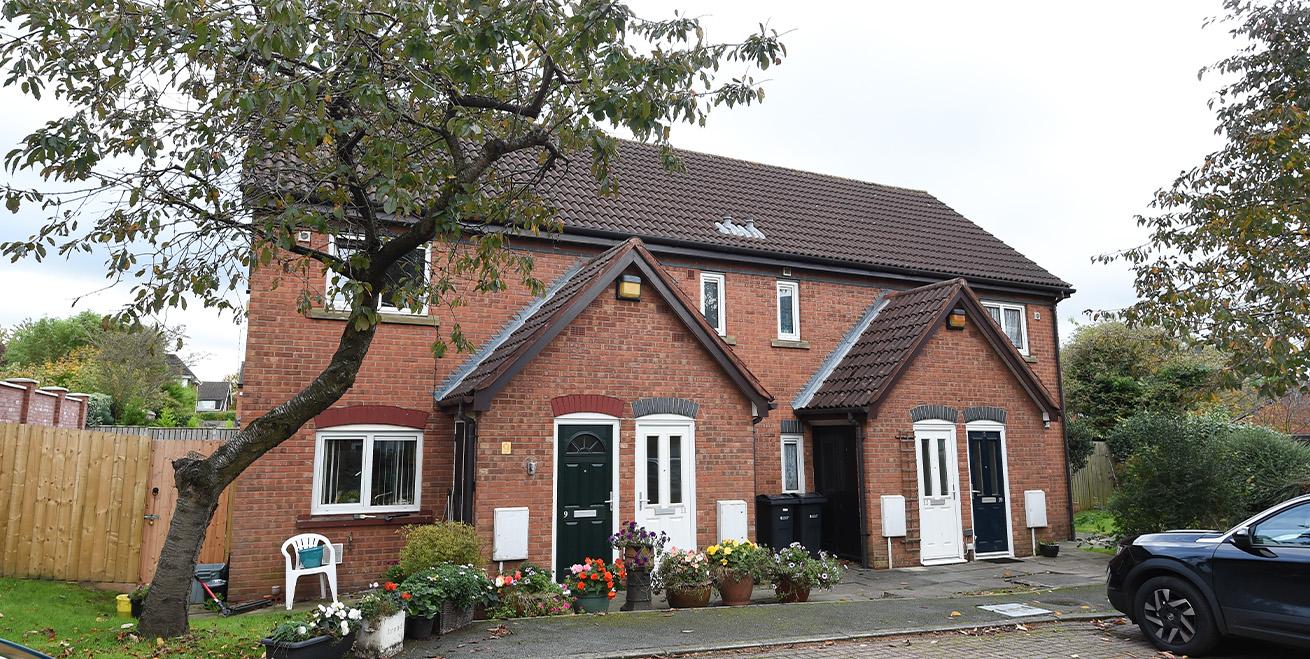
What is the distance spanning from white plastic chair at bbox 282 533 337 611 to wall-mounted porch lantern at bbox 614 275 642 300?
5.49m

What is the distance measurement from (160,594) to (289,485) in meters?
3.65

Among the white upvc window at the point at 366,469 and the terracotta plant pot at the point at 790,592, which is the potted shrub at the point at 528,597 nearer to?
the terracotta plant pot at the point at 790,592

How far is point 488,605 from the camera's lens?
378 inches

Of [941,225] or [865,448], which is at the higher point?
[941,225]

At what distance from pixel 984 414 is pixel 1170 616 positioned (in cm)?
734

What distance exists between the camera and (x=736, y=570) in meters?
10.7

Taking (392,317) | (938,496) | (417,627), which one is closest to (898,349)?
(938,496)

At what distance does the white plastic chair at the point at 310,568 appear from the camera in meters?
10.7

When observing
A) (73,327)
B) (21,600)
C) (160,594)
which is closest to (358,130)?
(160,594)

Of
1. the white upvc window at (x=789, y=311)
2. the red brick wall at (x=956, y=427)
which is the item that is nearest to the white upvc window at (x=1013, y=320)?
the red brick wall at (x=956, y=427)

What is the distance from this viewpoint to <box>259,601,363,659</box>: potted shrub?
7055 millimetres

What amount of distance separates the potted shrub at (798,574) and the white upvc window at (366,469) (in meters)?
5.57

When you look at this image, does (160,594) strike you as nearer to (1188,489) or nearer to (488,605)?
(488,605)

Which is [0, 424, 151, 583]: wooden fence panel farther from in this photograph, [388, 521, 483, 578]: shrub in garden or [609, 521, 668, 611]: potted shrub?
[609, 521, 668, 611]: potted shrub
